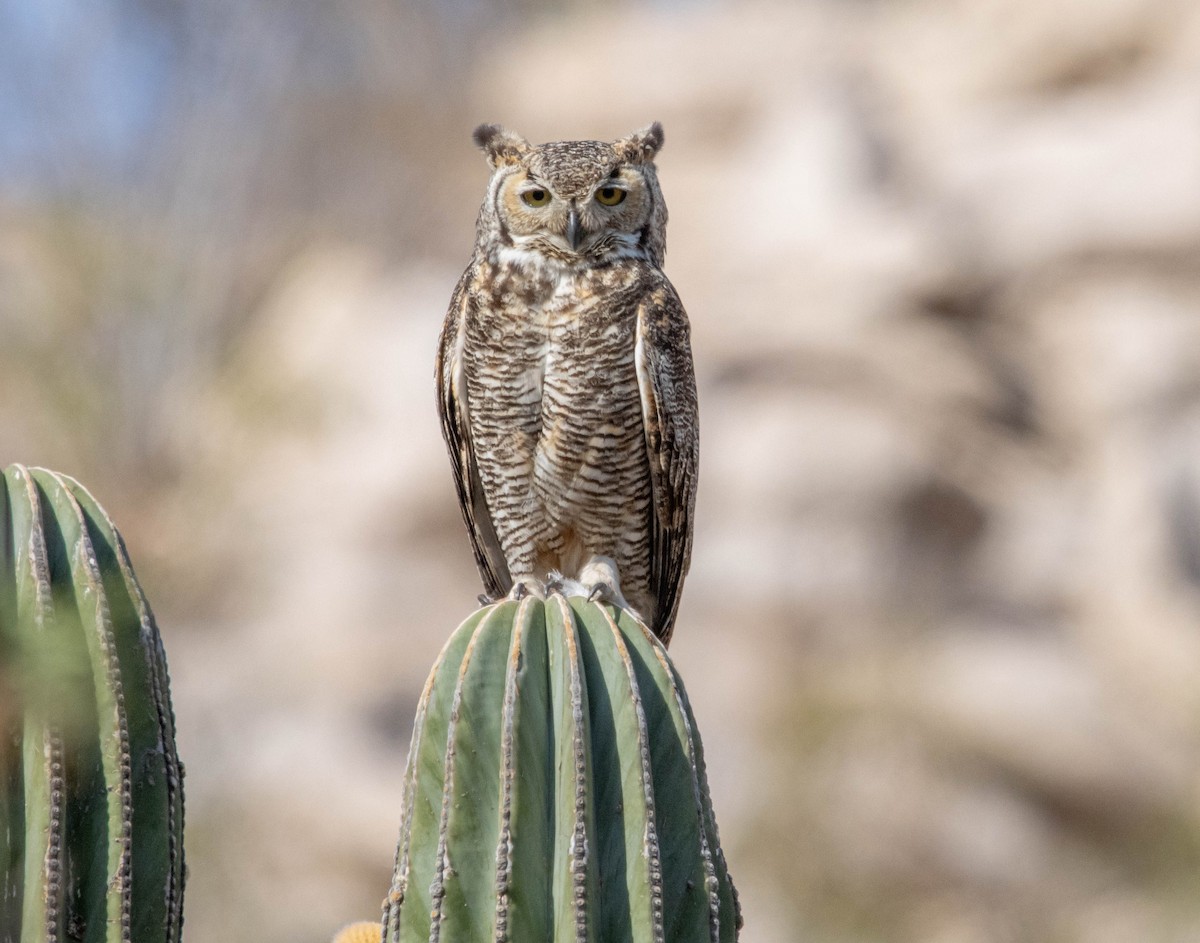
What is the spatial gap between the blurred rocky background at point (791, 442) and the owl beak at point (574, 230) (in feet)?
21.5

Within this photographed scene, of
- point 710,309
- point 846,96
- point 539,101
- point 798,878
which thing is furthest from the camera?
point 539,101

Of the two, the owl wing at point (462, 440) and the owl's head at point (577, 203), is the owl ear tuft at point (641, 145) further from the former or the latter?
the owl wing at point (462, 440)

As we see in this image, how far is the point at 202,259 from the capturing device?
15.4 meters

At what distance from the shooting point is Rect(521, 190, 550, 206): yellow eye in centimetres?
375

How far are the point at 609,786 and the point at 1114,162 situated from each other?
37.3 feet

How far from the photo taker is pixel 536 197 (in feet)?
12.4

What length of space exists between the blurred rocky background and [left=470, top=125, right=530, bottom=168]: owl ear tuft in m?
6.43

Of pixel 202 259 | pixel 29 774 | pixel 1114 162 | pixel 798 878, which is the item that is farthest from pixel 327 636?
pixel 29 774

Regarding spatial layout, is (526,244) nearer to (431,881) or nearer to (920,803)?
(431,881)

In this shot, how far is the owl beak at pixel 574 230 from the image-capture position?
144 inches

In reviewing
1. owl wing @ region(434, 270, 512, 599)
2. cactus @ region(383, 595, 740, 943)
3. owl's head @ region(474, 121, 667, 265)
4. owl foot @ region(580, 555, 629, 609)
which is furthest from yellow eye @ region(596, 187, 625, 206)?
cactus @ region(383, 595, 740, 943)

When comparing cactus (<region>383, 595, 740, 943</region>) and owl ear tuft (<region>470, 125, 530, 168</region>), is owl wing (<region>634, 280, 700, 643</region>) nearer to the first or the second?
owl ear tuft (<region>470, 125, 530, 168</region>)

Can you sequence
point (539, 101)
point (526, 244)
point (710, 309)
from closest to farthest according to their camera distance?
point (526, 244)
point (710, 309)
point (539, 101)

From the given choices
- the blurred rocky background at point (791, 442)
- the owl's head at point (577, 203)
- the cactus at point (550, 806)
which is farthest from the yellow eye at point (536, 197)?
the blurred rocky background at point (791, 442)
